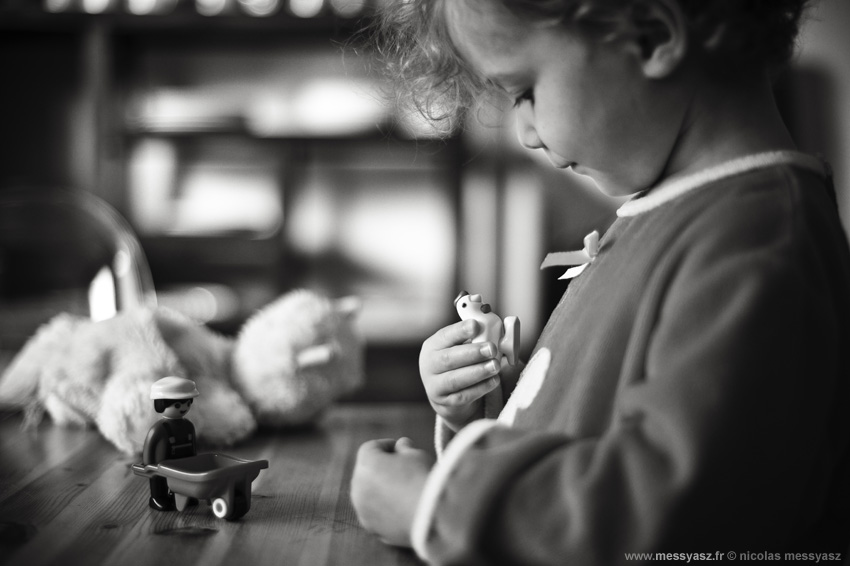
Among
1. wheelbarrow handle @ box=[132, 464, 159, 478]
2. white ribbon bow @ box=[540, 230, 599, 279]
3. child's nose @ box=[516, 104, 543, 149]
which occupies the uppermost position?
child's nose @ box=[516, 104, 543, 149]

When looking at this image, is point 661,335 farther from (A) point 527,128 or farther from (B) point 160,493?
(B) point 160,493

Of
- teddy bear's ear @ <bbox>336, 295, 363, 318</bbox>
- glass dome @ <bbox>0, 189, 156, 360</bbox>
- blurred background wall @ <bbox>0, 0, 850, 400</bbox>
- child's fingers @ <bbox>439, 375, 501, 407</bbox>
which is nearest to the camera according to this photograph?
child's fingers @ <bbox>439, 375, 501, 407</bbox>

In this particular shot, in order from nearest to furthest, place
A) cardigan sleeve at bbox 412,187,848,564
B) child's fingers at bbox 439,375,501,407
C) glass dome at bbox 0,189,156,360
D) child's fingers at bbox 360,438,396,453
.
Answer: cardigan sleeve at bbox 412,187,848,564 < child's fingers at bbox 360,438,396,453 < child's fingers at bbox 439,375,501,407 < glass dome at bbox 0,189,156,360

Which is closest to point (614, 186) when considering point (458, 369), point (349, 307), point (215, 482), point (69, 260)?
point (458, 369)

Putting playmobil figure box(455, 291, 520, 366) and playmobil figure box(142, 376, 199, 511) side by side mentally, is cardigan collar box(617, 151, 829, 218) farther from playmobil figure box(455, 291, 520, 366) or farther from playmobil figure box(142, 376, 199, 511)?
playmobil figure box(142, 376, 199, 511)

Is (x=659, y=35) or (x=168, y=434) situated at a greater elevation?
(x=659, y=35)

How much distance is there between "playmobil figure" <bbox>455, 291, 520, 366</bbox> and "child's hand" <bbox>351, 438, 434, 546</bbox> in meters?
0.12

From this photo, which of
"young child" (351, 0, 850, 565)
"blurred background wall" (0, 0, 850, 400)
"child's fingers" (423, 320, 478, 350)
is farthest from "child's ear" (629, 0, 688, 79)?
"blurred background wall" (0, 0, 850, 400)

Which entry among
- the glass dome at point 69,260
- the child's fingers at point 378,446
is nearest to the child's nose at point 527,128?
the child's fingers at point 378,446

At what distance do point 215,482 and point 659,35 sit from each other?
0.39 metres

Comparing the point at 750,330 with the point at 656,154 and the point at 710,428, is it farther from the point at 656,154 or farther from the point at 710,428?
the point at 656,154

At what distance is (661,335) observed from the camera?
41 centimetres

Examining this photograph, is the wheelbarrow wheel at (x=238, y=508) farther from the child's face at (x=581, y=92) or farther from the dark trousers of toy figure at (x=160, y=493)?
the child's face at (x=581, y=92)

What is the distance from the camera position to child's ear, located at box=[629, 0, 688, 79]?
0.45 m
